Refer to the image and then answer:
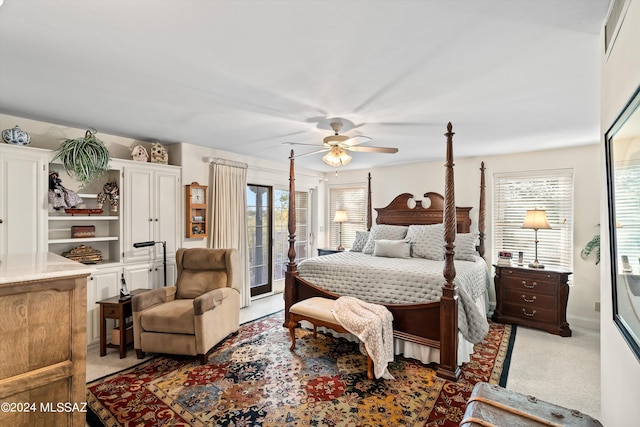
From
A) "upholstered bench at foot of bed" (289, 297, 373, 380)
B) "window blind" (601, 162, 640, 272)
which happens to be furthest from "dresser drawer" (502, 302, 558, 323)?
"window blind" (601, 162, 640, 272)

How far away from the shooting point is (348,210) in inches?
256

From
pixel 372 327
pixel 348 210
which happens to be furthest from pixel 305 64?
pixel 348 210

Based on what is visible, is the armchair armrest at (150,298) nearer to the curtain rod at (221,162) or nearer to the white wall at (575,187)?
the curtain rod at (221,162)

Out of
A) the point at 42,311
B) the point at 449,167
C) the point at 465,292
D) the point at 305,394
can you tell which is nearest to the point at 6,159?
→ the point at 42,311

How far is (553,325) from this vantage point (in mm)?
3793

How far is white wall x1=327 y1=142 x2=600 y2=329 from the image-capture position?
3.99 meters

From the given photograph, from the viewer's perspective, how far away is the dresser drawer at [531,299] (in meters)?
3.82

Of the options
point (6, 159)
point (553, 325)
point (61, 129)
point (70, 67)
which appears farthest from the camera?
point (553, 325)

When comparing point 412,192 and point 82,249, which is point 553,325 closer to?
point 412,192

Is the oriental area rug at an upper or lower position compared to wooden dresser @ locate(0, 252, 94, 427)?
lower

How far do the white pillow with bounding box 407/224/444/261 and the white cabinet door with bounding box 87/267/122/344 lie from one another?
3762mm

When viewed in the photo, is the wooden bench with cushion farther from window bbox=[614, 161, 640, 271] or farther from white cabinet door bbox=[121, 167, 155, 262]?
white cabinet door bbox=[121, 167, 155, 262]

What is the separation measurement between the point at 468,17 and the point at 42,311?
7.46ft

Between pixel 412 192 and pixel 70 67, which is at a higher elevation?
pixel 70 67
